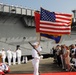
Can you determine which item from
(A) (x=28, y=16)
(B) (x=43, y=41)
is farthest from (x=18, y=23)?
(B) (x=43, y=41)

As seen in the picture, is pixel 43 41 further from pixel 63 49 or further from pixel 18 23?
pixel 63 49

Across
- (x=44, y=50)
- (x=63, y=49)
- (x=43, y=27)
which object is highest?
(x=43, y=27)

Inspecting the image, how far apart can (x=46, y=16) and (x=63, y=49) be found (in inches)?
105

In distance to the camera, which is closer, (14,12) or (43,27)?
(43,27)

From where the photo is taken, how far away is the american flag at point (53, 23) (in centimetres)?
1430

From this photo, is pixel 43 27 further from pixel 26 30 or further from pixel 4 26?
pixel 26 30

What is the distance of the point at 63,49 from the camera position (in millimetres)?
16234

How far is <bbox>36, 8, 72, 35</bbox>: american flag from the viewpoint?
14.3 m

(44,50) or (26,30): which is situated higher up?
(26,30)

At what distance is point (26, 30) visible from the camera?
3869cm

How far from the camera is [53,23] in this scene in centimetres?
1465

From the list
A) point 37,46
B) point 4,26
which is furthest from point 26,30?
point 37,46

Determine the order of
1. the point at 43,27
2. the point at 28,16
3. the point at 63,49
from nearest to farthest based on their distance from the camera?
the point at 43,27 → the point at 63,49 → the point at 28,16

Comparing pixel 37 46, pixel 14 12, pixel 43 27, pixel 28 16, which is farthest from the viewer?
pixel 28 16
